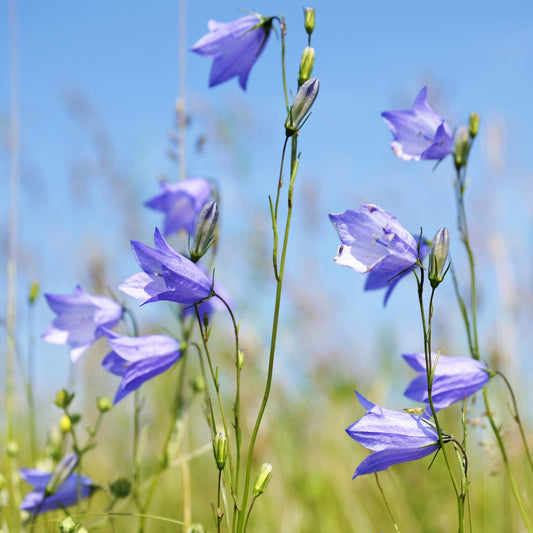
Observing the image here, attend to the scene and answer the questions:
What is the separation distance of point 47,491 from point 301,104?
0.95 m

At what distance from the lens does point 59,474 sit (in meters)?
1.34

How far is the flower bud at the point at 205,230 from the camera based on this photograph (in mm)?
1057

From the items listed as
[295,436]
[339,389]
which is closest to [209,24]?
[295,436]

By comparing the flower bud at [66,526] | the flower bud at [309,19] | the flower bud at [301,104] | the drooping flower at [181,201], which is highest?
the flower bud at [309,19]

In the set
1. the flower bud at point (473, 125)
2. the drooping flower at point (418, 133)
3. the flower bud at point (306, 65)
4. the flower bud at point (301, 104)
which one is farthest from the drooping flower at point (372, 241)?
the flower bud at point (473, 125)

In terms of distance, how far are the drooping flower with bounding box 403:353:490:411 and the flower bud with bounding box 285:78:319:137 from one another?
0.48 m

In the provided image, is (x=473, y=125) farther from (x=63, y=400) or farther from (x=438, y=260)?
(x=63, y=400)

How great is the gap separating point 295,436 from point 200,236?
2382 millimetres

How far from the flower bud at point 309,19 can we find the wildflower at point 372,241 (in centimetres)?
40

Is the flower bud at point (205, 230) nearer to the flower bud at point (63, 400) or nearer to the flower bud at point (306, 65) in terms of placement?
the flower bud at point (306, 65)

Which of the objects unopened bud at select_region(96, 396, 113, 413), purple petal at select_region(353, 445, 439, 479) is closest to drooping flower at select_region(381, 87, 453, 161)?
purple petal at select_region(353, 445, 439, 479)

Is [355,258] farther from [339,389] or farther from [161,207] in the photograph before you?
[339,389]

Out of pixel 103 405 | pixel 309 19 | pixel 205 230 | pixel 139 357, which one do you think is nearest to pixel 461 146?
pixel 309 19

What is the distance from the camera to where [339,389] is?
366 centimetres
